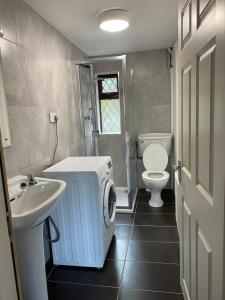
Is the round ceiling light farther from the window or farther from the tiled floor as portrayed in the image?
the tiled floor

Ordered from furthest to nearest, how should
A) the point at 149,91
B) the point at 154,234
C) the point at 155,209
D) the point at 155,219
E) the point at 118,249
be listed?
the point at 149,91 < the point at 155,209 < the point at 155,219 < the point at 154,234 < the point at 118,249

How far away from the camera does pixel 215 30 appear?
0.81 m

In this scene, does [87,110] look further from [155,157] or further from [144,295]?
[144,295]

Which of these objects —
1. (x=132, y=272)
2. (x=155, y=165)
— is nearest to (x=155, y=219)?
(x=155, y=165)

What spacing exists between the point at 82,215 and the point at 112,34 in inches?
80.6

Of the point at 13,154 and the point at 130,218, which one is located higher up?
the point at 13,154

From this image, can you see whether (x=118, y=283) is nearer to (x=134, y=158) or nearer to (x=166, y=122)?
(x=134, y=158)

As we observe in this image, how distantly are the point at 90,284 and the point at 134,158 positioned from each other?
7.05 feet

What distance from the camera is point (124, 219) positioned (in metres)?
2.99

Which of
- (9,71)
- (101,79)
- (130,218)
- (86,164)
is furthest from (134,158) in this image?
(9,71)

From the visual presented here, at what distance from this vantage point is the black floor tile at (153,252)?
218 centimetres

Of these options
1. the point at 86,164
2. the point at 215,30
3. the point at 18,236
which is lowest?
the point at 18,236

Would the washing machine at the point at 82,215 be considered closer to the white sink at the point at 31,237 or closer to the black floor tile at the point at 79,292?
the black floor tile at the point at 79,292

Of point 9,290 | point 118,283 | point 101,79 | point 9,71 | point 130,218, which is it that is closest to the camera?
point 9,290
